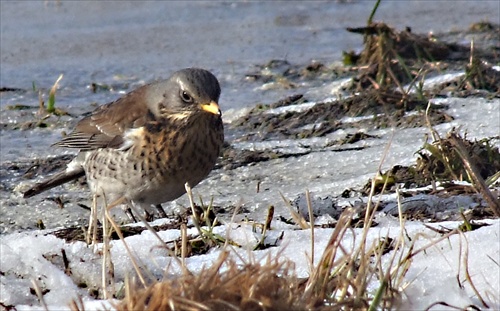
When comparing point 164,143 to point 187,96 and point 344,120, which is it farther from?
point 344,120

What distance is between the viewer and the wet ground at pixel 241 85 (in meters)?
6.40

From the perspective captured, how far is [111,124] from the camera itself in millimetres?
6375

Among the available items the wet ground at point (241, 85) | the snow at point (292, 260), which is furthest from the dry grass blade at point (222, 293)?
the wet ground at point (241, 85)

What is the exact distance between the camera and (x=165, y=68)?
1003 cm

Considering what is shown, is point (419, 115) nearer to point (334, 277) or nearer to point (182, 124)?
point (182, 124)

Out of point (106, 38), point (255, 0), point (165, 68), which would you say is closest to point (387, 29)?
point (165, 68)

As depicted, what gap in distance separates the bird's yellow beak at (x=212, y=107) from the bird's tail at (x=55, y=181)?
1213 millimetres

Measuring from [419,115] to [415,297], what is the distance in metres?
4.03

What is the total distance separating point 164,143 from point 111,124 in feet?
2.22

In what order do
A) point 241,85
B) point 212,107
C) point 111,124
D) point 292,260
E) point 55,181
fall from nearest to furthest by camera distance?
point 292,260
point 212,107
point 111,124
point 55,181
point 241,85

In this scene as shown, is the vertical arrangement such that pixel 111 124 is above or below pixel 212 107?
below

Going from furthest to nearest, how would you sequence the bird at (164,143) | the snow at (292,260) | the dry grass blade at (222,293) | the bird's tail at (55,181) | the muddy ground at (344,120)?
the bird's tail at (55,181) < the bird at (164,143) < the muddy ground at (344,120) < the snow at (292,260) < the dry grass blade at (222,293)

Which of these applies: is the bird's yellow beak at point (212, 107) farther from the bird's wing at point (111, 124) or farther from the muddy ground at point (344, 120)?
the muddy ground at point (344, 120)

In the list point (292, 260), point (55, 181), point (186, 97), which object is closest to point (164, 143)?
point (186, 97)
